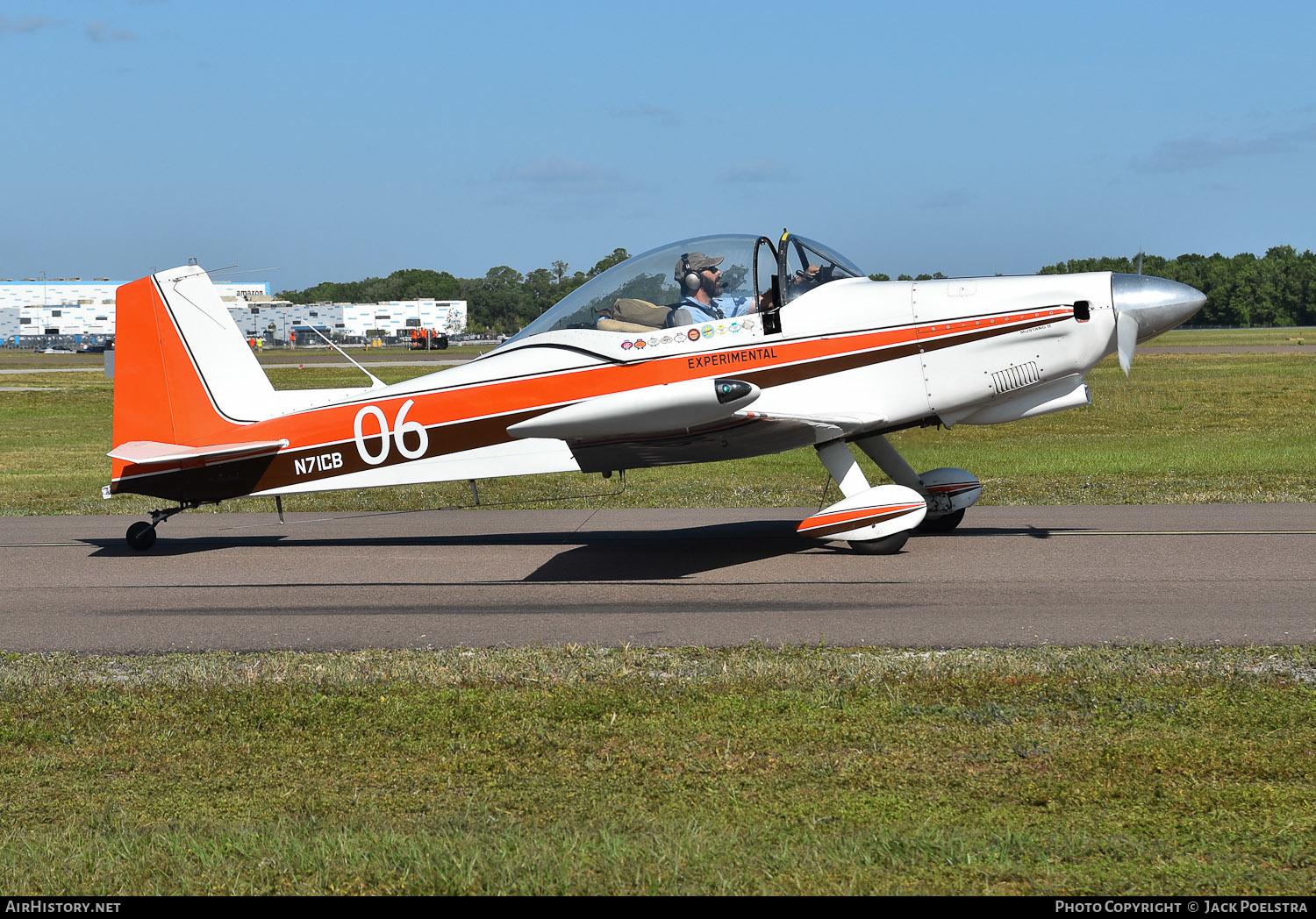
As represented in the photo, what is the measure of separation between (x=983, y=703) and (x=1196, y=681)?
1.21 metres

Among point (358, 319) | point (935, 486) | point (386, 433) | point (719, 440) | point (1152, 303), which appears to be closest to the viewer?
point (1152, 303)

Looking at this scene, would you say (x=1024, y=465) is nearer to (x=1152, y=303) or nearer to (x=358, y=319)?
(x=1152, y=303)

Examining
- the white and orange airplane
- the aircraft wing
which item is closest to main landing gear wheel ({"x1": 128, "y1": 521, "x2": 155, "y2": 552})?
the white and orange airplane

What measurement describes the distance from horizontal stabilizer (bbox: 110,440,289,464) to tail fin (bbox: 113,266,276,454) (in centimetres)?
15

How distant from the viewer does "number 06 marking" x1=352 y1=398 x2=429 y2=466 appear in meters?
10.9

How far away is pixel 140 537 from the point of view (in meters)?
11.6

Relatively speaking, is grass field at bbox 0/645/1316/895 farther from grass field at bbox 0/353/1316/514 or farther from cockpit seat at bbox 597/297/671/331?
grass field at bbox 0/353/1316/514

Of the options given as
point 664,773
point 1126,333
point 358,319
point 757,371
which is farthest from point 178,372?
point 358,319

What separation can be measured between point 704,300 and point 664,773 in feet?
19.3

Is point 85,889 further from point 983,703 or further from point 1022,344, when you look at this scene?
point 1022,344

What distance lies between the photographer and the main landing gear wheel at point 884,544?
33.5 feet

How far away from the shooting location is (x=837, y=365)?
33.7 feet
